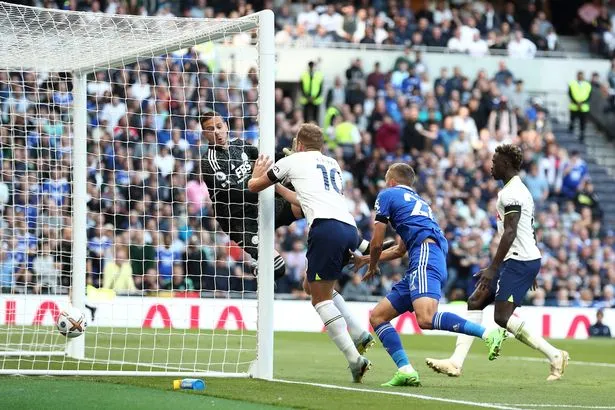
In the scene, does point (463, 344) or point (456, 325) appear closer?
point (456, 325)

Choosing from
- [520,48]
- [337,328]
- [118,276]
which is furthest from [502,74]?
[337,328]

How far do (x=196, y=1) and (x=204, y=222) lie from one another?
834 centimetres

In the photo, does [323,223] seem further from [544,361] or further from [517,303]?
[544,361]

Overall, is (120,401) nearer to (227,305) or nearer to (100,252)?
(100,252)

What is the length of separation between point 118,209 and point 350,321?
10.4 metres

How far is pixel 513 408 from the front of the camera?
9.57m

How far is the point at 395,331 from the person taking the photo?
1162 cm

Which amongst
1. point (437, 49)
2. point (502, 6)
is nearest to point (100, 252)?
point (437, 49)

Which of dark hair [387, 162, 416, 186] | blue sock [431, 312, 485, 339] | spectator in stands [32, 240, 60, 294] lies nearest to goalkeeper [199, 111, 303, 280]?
dark hair [387, 162, 416, 186]

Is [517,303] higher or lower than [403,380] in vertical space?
higher

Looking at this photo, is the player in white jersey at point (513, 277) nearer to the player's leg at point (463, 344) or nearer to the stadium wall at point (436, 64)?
the player's leg at point (463, 344)

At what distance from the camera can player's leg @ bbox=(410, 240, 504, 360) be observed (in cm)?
1122

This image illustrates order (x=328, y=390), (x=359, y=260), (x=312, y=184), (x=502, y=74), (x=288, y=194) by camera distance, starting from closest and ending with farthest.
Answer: (x=328, y=390) → (x=312, y=184) → (x=288, y=194) → (x=359, y=260) → (x=502, y=74)

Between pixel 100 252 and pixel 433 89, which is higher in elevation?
pixel 433 89
